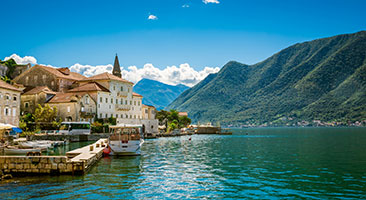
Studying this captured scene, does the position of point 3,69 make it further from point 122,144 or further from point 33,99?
point 122,144

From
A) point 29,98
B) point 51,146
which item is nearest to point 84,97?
point 29,98

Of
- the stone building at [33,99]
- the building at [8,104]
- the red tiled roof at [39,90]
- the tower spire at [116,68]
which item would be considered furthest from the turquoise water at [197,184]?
the tower spire at [116,68]

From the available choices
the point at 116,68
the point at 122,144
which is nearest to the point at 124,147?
the point at 122,144

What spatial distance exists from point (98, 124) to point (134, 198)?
60.6 m

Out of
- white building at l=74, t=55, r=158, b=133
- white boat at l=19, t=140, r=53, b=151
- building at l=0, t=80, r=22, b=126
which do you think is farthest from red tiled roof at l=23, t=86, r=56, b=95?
white boat at l=19, t=140, r=53, b=151

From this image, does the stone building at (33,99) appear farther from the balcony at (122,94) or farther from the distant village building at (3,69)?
the distant village building at (3,69)

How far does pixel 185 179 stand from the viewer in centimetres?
2277

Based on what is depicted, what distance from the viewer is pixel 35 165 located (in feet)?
72.4

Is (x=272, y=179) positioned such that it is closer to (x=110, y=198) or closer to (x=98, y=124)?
(x=110, y=198)

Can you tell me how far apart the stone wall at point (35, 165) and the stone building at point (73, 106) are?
51.9 m

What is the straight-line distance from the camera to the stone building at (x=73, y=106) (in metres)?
72.6

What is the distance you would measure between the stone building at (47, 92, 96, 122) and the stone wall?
5187 centimetres

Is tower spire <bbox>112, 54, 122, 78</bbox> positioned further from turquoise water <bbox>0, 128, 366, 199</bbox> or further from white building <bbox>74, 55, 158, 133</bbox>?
turquoise water <bbox>0, 128, 366, 199</bbox>

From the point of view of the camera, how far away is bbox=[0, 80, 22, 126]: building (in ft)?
181
